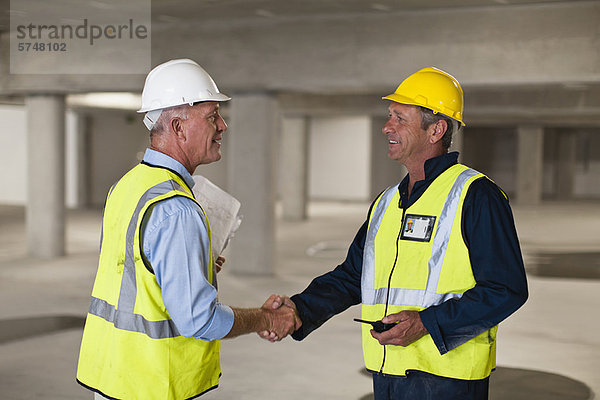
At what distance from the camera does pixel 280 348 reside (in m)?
7.83

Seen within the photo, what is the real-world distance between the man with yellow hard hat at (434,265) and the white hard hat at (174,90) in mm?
895

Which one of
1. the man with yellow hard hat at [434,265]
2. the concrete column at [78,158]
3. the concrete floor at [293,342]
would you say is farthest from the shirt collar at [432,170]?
the concrete column at [78,158]

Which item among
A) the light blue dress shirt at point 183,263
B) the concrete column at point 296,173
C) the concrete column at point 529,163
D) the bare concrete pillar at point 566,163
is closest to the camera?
the light blue dress shirt at point 183,263

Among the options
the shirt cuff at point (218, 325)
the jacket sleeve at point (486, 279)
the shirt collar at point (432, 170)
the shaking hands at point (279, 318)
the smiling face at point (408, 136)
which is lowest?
the shaking hands at point (279, 318)

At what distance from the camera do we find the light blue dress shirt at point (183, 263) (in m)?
2.70

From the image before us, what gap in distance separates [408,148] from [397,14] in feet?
26.4

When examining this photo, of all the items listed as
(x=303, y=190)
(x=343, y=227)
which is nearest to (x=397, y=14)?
(x=343, y=227)

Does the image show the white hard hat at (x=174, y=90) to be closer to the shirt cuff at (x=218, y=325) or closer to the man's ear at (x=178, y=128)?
the man's ear at (x=178, y=128)

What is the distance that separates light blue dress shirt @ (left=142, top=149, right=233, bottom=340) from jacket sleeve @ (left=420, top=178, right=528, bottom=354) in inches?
34.7

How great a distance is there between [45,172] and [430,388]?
12442 mm

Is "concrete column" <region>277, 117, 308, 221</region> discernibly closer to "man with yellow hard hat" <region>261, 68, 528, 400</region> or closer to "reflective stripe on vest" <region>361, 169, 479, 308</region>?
"man with yellow hard hat" <region>261, 68, 528, 400</region>

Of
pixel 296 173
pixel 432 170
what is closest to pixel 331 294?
pixel 432 170

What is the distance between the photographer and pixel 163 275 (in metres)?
2.71

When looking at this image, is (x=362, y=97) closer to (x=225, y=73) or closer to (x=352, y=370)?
(x=225, y=73)
